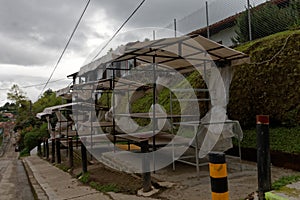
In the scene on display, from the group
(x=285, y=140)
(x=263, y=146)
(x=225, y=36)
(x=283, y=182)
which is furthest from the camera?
(x=225, y=36)

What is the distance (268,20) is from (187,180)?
17.7 ft

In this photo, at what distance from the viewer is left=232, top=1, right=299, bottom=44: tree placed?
7000 millimetres

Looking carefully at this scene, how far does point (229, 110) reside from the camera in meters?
6.16

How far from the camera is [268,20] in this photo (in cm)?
752

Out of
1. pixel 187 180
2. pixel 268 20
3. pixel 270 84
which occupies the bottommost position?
pixel 187 180

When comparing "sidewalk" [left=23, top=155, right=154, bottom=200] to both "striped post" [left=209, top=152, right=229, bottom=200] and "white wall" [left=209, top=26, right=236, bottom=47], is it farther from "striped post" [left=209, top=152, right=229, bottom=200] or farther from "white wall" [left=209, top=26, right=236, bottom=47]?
"white wall" [left=209, top=26, right=236, bottom=47]

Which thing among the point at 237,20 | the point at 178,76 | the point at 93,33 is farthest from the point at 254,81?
the point at 93,33

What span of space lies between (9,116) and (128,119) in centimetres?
4639

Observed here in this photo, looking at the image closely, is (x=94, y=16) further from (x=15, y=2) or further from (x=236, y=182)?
(x=236, y=182)

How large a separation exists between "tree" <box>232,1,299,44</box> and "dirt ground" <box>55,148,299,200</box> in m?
3.90

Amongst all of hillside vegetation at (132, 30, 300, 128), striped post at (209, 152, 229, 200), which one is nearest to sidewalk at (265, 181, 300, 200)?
striped post at (209, 152, 229, 200)

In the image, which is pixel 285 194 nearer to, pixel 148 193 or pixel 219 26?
pixel 148 193

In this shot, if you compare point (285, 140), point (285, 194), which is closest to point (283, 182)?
point (285, 194)

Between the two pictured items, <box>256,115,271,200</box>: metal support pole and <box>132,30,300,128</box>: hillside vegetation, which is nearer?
<box>256,115,271,200</box>: metal support pole
